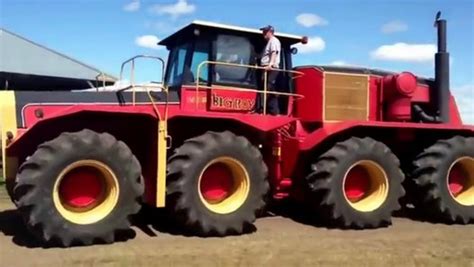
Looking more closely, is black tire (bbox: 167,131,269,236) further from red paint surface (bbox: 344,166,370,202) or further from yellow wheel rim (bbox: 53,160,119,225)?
red paint surface (bbox: 344,166,370,202)

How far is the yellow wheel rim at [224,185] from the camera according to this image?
755cm

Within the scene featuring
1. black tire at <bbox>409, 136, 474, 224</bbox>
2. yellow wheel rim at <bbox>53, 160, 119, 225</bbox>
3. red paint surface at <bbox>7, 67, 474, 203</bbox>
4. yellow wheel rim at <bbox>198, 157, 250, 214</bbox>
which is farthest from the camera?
black tire at <bbox>409, 136, 474, 224</bbox>

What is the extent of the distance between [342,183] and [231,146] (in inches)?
66.7

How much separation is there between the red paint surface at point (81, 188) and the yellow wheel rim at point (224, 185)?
49.6 inches

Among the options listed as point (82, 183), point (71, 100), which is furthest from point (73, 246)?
point (71, 100)

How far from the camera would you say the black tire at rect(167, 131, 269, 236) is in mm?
7156

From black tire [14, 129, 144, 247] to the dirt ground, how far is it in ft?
0.57

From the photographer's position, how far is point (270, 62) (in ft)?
28.2

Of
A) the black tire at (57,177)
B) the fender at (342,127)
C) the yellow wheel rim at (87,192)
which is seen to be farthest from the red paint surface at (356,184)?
the yellow wheel rim at (87,192)

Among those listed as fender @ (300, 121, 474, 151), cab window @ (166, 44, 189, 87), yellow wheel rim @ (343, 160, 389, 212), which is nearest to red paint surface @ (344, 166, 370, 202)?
yellow wheel rim @ (343, 160, 389, 212)

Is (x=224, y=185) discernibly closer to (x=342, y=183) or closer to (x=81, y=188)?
(x=342, y=183)

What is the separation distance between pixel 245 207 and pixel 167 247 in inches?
53.1

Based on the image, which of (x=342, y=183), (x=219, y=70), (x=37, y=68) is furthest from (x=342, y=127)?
(x=37, y=68)

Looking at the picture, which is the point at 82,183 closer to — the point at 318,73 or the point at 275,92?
the point at 275,92
